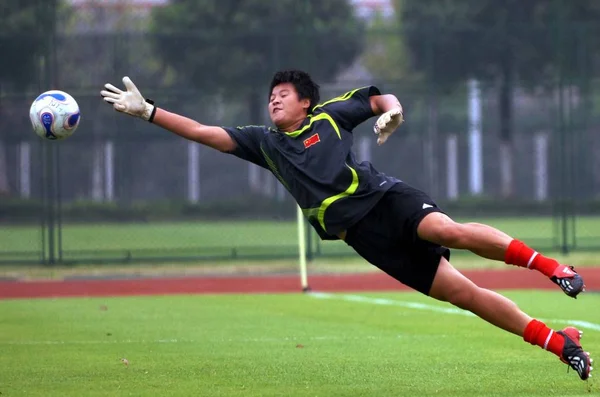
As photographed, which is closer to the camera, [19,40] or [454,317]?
[454,317]

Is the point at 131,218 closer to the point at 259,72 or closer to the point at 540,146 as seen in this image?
the point at 259,72

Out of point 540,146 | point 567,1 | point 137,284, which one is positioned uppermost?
point 567,1

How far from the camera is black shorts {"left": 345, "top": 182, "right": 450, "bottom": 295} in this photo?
22.0 feet

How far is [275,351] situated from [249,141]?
2192mm

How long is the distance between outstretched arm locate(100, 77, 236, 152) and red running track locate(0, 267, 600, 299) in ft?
28.1

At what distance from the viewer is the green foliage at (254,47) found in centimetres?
2005

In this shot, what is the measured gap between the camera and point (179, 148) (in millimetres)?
21156

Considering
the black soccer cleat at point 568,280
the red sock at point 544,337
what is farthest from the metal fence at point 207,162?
the black soccer cleat at point 568,280

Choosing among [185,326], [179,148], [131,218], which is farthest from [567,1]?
[185,326]

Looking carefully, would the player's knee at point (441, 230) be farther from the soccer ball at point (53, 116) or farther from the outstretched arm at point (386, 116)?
the soccer ball at point (53, 116)

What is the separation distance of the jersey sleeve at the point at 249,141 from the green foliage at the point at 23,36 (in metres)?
12.7

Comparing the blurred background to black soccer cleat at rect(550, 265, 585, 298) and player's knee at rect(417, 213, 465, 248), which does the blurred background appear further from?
black soccer cleat at rect(550, 265, 585, 298)

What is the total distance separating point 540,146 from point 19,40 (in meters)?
10.2

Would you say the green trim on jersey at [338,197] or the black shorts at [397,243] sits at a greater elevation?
the green trim on jersey at [338,197]
